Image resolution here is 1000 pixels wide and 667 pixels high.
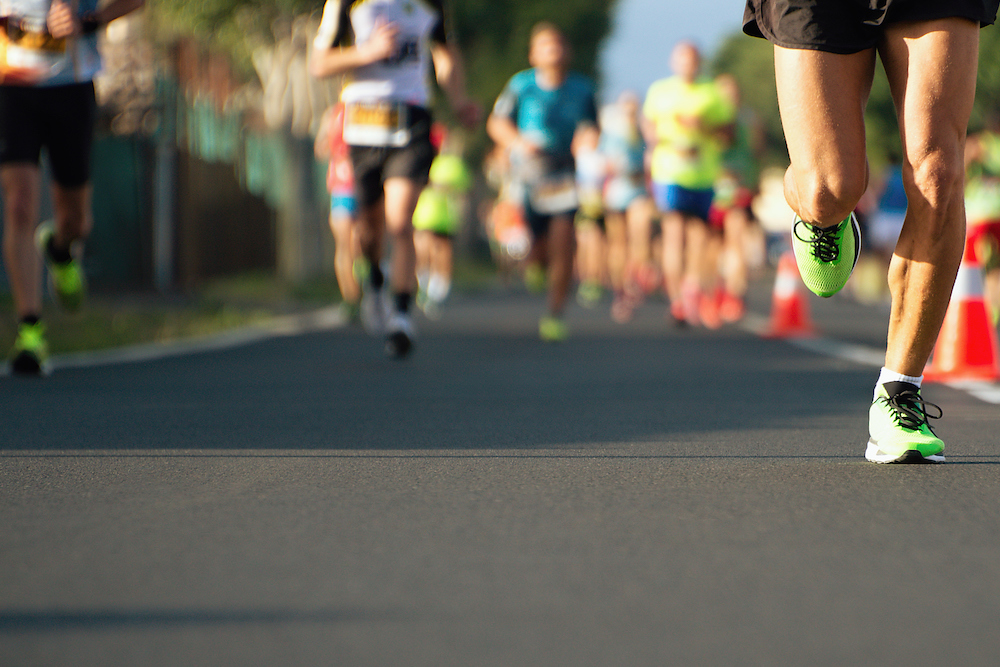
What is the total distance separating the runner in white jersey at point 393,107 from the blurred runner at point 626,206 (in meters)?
5.17

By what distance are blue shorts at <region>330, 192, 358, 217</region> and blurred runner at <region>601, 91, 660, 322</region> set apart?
257 centimetres

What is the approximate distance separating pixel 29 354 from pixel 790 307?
6.14 meters

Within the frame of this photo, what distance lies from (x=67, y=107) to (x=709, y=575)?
502 cm

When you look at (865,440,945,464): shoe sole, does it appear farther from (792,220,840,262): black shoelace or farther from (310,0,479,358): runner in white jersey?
(310,0,479,358): runner in white jersey

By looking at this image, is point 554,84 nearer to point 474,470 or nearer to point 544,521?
point 474,470

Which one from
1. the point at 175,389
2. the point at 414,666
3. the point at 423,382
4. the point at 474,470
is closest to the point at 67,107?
the point at 175,389

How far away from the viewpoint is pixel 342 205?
12492 millimetres

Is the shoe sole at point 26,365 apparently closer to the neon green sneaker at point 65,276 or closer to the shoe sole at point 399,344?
the neon green sneaker at point 65,276

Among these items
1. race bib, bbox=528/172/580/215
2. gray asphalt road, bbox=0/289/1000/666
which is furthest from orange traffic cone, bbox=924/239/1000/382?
race bib, bbox=528/172/580/215

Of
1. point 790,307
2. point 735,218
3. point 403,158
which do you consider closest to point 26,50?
point 403,158

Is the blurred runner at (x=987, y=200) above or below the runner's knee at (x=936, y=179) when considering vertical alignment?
below

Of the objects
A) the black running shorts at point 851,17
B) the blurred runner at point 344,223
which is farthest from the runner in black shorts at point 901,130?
the blurred runner at point 344,223

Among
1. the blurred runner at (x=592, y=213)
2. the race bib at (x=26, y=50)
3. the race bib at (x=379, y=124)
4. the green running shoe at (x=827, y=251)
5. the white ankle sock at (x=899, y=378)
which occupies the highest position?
the race bib at (x=26, y=50)

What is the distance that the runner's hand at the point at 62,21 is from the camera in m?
6.94
